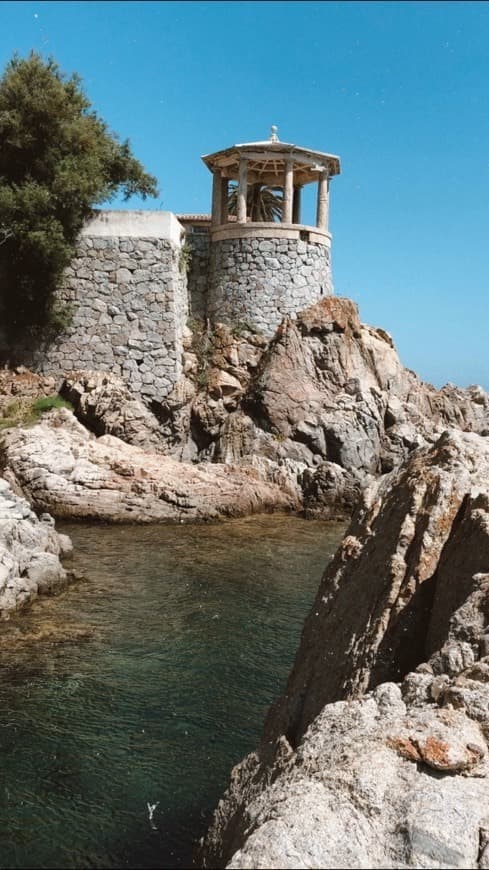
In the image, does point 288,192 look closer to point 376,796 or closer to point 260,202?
point 260,202

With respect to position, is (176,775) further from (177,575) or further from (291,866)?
(177,575)

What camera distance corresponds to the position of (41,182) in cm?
2353

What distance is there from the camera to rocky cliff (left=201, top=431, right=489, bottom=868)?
10.2 feet

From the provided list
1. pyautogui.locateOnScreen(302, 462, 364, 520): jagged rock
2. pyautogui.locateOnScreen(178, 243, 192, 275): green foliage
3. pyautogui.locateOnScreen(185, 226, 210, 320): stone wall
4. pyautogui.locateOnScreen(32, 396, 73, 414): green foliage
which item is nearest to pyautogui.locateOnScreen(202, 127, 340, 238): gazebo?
pyautogui.locateOnScreen(185, 226, 210, 320): stone wall

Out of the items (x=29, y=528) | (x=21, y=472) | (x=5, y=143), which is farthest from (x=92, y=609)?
(x=5, y=143)

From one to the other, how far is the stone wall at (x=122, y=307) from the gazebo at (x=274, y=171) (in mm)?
3862

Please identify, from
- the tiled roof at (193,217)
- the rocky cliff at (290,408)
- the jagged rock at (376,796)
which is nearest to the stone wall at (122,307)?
the rocky cliff at (290,408)

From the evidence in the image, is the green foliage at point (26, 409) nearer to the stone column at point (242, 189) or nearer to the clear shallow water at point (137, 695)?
the clear shallow water at point (137, 695)

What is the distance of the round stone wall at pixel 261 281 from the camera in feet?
90.0

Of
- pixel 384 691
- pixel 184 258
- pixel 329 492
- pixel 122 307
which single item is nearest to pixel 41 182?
pixel 122 307

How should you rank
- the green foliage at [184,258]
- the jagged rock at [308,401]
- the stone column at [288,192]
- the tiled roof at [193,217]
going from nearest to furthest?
1. the jagged rock at [308,401]
2. the green foliage at [184,258]
3. the stone column at [288,192]
4. the tiled roof at [193,217]

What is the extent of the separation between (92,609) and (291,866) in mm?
9721

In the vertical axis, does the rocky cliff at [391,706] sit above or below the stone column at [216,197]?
below

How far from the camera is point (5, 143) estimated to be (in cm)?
2355
